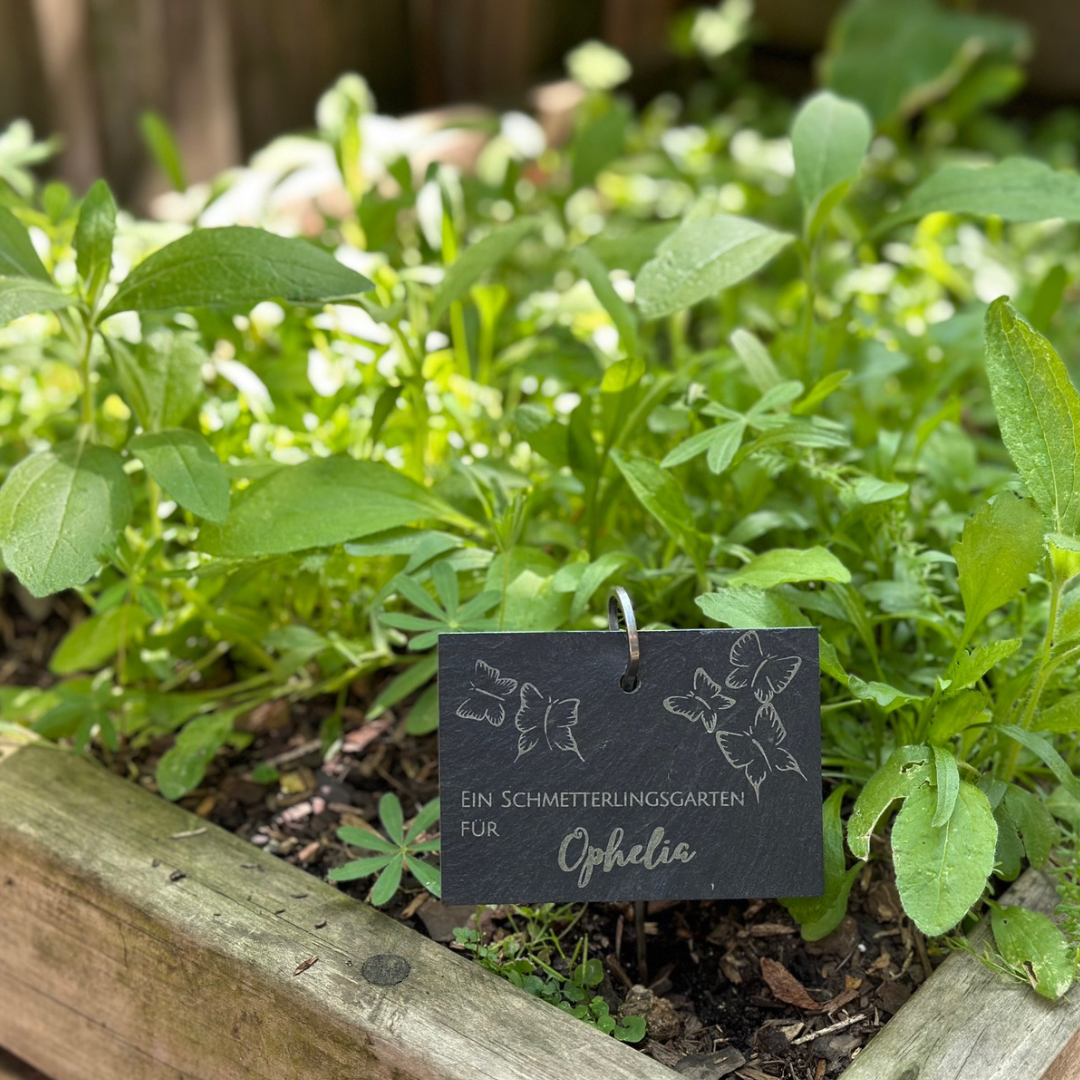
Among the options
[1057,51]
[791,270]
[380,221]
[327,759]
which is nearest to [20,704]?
[327,759]

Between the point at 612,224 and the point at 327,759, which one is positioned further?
the point at 612,224

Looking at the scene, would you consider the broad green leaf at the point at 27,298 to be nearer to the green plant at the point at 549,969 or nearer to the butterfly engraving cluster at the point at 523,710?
the butterfly engraving cluster at the point at 523,710

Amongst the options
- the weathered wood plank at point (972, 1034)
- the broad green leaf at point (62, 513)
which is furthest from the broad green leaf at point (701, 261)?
the weathered wood plank at point (972, 1034)

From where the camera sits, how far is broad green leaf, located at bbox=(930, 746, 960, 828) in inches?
34.8

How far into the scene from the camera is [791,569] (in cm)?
99

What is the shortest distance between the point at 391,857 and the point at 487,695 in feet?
0.64

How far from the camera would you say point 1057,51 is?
10.1 ft

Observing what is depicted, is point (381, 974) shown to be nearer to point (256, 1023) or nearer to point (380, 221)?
point (256, 1023)

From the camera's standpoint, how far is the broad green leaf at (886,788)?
2.94 ft

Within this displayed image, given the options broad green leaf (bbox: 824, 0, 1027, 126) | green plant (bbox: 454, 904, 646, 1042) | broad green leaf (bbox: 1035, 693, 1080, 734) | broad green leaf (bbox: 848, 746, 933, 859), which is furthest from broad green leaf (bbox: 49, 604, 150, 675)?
broad green leaf (bbox: 824, 0, 1027, 126)

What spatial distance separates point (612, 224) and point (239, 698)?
1222 millimetres

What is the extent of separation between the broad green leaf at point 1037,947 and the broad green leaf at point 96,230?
88 cm

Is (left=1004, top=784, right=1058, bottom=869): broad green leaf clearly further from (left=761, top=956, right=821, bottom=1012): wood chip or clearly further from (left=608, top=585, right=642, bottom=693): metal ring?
(left=608, top=585, right=642, bottom=693): metal ring

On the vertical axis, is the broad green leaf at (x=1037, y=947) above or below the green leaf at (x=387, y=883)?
below
